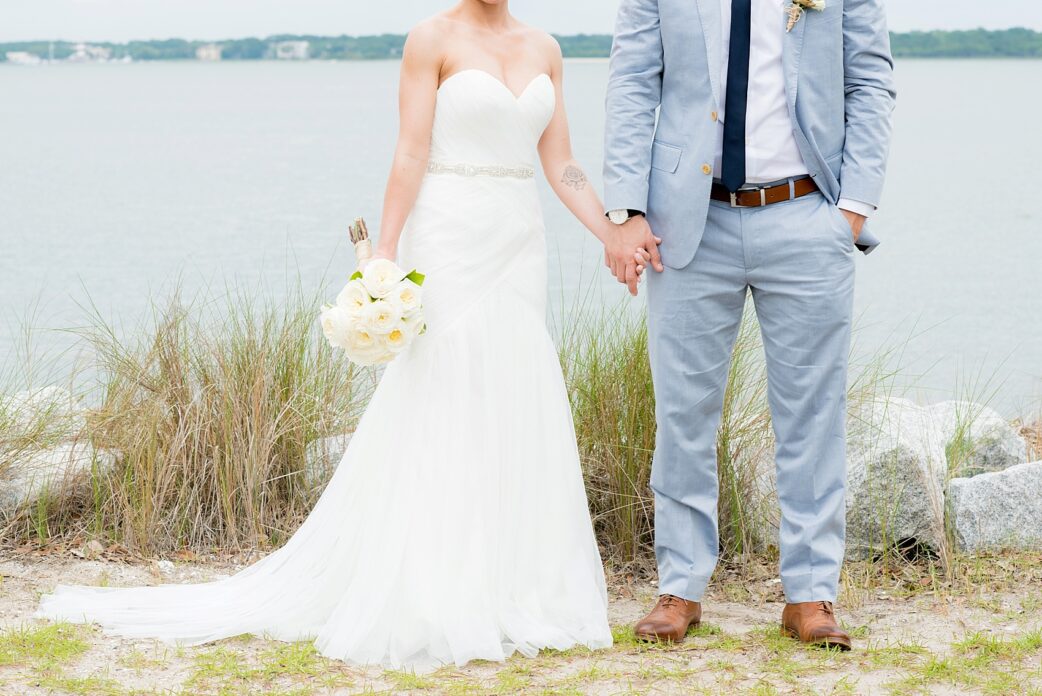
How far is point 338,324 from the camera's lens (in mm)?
3346

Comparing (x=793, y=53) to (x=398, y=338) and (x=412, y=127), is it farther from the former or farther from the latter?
(x=398, y=338)

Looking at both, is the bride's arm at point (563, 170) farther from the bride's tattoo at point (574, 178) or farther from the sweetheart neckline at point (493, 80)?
the sweetheart neckline at point (493, 80)

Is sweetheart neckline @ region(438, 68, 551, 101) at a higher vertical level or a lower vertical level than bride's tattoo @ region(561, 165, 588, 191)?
higher

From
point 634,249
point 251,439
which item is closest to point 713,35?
point 634,249

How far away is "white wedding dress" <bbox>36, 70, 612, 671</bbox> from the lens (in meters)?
3.47

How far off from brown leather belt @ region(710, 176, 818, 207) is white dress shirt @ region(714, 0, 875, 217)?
28mm

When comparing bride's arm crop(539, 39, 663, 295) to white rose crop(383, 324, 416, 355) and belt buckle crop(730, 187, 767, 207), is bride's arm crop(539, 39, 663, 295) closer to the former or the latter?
belt buckle crop(730, 187, 767, 207)

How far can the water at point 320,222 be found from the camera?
36.8 ft

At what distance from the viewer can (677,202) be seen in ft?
10.8

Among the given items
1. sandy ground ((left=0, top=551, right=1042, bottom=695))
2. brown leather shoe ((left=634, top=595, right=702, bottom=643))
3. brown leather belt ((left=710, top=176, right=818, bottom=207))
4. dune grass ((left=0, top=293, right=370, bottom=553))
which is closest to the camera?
Result: sandy ground ((left=0, top=551, right=1042, bottom=695))

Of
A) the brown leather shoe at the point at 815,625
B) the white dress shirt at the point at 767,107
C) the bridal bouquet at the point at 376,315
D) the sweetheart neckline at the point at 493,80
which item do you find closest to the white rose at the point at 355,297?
the bridal bouquet at the point at 376,315

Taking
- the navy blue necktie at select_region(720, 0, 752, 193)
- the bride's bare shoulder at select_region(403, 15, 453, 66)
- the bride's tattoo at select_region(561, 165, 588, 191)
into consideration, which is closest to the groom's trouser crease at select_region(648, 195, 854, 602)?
the navy blue necktie at select_region(720, 0, 752, 193)

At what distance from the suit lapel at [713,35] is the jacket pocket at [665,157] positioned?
0.66ft

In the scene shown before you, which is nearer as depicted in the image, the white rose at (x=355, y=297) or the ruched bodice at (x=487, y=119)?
the white rose at (x=355, y=297)
